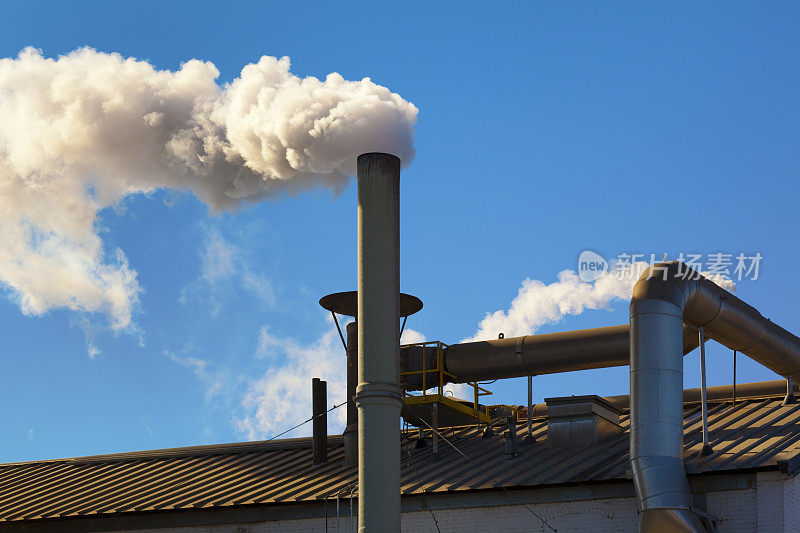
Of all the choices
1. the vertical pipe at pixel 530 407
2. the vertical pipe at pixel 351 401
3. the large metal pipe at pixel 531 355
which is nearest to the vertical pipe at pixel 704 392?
the large metal pipe at pixel 531 355

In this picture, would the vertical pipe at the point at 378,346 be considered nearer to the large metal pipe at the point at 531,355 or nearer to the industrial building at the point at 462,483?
the industrial building at the point at 462,483

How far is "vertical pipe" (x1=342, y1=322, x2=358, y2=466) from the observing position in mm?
24203

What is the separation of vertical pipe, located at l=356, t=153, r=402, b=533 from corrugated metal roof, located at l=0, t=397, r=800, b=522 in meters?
2.53

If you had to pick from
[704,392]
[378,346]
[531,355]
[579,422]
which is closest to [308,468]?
[531,355]

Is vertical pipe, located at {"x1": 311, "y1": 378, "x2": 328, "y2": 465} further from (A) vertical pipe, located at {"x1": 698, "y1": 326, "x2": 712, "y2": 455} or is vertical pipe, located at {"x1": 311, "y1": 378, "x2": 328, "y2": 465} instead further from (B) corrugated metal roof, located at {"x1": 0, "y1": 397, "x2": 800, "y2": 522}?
(A) vertical pipe, located at {"x1": 698, "y1": 326, "x2": 712, "y2": 455}

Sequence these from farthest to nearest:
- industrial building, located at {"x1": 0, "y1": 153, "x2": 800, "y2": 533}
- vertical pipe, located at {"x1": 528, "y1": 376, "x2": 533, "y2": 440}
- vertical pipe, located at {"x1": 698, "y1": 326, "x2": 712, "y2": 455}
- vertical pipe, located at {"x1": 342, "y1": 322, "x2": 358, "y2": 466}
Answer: vertical pipe, located at {"x1": 342, "y1": 322, "x2": 358, "y2": 466} < vertical pipe, located at {"x1": 528, "y1": 376, "x2": 533, "y2": 440} < vertical pipe, located at {"x1": 698, "y1": 326, "x2": 712, "y2": 455} < industrial building, located at {"x1": 0, "y1": 153, "x2": 800, "y2": 533}

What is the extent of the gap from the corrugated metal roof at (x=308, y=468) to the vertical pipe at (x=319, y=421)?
0.95ft

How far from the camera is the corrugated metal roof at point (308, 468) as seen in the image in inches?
784

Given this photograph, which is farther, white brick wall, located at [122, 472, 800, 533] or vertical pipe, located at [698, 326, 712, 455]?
vertical pipe, located at [698, 326, 712, 455]

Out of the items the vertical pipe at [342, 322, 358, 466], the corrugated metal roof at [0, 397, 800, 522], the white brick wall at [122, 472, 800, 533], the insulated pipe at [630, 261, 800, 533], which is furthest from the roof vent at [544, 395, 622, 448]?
the vertical pipe at [342, 322, 358, 466]

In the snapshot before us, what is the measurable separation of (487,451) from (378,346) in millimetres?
5309

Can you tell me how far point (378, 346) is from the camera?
18828mm

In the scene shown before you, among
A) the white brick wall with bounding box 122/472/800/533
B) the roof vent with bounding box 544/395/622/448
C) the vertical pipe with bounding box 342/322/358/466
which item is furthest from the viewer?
the vertical pipe with bounding box 342/322/358/466

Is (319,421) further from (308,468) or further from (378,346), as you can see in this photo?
(378,346)
